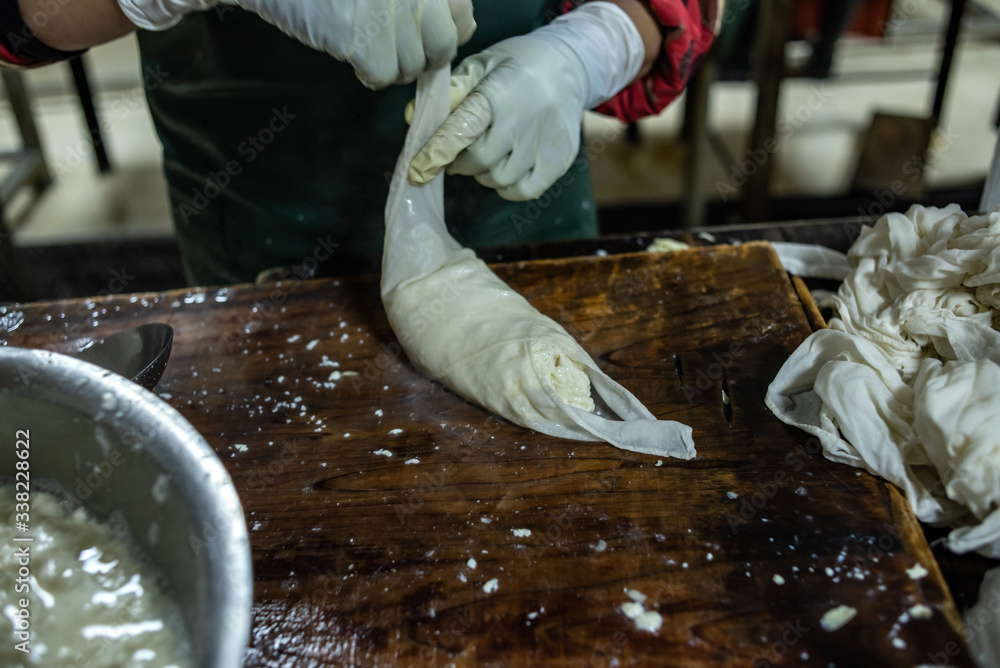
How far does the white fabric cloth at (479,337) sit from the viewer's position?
1069mm

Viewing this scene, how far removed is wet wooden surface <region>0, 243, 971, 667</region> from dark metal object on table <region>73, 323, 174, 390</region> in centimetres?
9

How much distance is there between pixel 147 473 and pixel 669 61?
129cm

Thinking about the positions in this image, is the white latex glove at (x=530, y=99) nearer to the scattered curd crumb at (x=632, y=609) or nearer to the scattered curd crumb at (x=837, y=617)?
the scattered curd crumb at (x=632, y=609)

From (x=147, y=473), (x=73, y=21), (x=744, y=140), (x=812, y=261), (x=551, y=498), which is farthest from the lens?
(x=744, y=140)

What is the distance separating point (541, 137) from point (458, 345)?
17.0 inches

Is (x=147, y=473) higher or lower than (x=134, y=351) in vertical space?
higher

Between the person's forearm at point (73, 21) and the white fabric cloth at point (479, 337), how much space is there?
1.79 feet

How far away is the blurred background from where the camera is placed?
107 inches

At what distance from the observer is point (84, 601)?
2.48 feet

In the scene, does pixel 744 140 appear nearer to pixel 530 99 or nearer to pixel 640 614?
pixel 530 99

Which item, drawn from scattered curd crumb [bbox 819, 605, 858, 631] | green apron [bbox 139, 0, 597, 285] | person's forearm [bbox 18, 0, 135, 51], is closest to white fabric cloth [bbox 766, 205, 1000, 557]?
scattered curd crumb [bbox 819, 605, 858, 631]

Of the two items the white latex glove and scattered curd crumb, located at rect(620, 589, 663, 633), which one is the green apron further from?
scattered curd crumb, located at rect(620, 589, 663, 633)

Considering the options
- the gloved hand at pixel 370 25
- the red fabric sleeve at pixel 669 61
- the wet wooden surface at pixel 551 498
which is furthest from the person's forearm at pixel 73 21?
the red fabric sleeve at pixel 669 61

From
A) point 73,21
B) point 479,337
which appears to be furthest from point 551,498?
point 73,21
